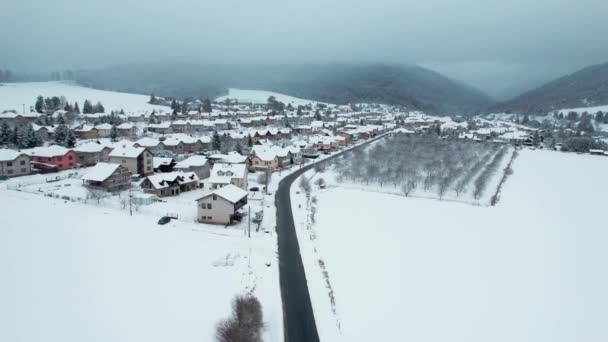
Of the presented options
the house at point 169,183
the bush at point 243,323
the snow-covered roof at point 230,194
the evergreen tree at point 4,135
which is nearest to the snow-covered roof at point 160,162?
the house at point 169,183

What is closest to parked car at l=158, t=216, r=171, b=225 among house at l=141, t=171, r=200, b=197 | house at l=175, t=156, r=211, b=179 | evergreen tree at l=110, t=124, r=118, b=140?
house at l=141, t=171, r=200, b=197

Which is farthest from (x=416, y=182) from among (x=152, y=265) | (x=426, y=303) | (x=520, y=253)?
(x=152, y=265)

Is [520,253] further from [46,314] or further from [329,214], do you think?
[46,314]

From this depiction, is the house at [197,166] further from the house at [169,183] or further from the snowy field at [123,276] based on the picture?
the snowy field at [123,276]

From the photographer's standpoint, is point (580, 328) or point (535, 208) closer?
point (580, 328)

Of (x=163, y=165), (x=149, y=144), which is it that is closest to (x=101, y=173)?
(x=163, y=165)

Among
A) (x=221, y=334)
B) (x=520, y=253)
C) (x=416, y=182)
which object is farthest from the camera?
(x=416, y=182)
